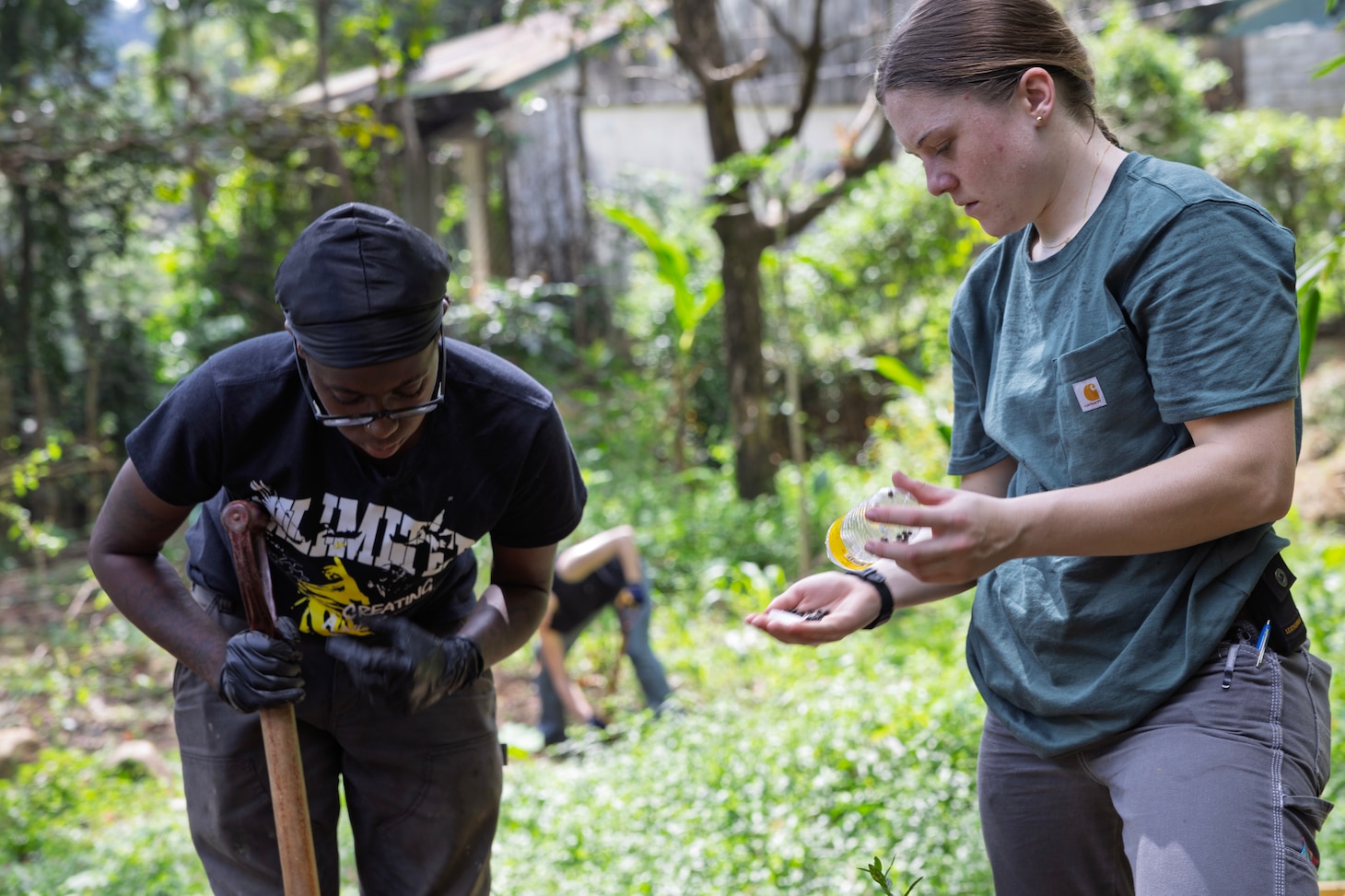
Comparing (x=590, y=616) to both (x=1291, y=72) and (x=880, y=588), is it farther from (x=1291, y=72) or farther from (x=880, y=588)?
(x=1291, y=72)

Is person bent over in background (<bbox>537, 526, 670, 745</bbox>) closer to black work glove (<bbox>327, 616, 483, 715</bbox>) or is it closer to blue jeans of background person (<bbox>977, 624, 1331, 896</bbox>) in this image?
black work glove (<bbox>327, 616, 483, 715</bbox>)

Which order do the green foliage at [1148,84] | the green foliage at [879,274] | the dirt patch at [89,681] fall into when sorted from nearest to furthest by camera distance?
the dirt patch at [89,681] < the green foliage at [879,274] < the green foliage at [1148,84]

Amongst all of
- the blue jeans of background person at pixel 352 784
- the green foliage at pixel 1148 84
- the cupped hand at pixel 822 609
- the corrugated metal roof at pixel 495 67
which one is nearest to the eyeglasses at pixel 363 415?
the blue jeans of background person at pixel 352 784

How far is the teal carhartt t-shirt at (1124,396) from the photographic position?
58.3 inches

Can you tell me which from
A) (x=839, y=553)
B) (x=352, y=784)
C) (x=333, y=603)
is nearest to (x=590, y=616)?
(x=352, y=784)

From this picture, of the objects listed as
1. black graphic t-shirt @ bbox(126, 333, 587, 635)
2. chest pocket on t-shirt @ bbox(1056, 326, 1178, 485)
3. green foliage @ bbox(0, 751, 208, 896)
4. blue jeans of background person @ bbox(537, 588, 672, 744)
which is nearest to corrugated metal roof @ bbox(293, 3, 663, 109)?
blue jeans of background person @ bbox(537, 588, 672, 744)

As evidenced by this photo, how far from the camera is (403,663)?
6.89 feet

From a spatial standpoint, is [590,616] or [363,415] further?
[590,616]

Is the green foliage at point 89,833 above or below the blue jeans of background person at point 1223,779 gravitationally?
below

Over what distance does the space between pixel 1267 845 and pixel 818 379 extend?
8860mm

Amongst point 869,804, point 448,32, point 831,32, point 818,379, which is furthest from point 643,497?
point 448,32

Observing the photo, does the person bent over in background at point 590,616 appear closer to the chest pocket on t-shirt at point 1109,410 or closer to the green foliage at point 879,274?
the green foliage at point 879,274

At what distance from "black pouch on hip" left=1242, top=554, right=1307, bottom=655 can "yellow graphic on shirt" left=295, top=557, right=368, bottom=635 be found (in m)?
1.57

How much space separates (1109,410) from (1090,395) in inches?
1.3
